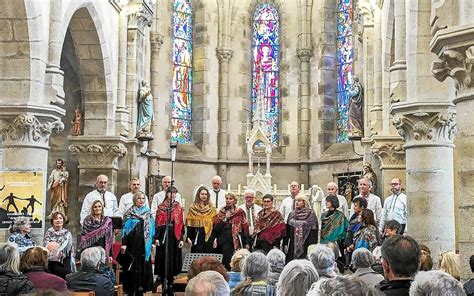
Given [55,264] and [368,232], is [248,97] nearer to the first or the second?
[368,232]

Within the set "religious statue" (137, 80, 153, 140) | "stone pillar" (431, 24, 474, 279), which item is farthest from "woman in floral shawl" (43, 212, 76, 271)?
"religious statue" (137, 80, 153, 140)

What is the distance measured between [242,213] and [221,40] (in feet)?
41.7

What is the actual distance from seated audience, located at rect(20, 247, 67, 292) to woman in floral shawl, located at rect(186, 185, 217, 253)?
5.25m

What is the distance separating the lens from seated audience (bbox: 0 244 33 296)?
597cm

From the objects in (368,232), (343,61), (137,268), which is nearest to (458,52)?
(368,232)

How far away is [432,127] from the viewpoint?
10.5 m

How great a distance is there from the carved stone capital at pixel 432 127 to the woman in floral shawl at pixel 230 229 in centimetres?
270

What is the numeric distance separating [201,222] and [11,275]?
594 cm

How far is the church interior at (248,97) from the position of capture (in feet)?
34.4

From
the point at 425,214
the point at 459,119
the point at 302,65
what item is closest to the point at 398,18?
the point at 425,214

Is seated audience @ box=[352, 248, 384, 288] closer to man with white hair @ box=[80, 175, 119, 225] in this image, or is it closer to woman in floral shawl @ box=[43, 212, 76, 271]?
woman in floral shawl @ box=[43, 212, 76, 271]

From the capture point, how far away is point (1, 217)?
11.3 meters

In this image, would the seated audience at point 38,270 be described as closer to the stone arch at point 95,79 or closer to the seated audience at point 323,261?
the seated audience at point 323,261

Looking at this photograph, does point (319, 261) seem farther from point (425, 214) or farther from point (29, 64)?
point (29, 64)
